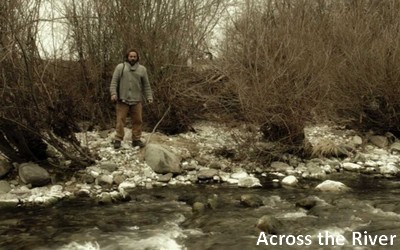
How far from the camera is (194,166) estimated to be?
29.5 feet

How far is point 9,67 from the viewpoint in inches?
283

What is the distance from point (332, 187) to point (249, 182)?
1413 mm

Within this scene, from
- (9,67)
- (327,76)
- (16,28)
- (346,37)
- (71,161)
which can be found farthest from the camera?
(346,37)

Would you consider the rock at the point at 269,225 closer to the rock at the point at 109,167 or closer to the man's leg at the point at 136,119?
the rock at the point at 109,167

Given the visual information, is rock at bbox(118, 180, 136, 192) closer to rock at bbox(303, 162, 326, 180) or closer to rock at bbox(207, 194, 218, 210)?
rock at bbox(207, 194, 218, 210)

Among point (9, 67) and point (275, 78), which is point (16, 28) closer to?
point (9, 67)

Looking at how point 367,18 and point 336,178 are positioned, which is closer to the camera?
point 336,178

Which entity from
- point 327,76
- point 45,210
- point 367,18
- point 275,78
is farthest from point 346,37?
point 45,210

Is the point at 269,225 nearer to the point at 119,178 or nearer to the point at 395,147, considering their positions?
the point at 119,178

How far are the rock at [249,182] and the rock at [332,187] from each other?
1.03m

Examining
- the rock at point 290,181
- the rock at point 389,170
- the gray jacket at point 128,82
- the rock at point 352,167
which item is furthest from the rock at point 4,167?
the rock at point 389,170

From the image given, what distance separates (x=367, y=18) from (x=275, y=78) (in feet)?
15.3

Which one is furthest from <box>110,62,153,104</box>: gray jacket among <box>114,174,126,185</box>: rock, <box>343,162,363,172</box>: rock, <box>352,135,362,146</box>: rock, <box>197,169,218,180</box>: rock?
<box>352,135,362,146</box>: rock

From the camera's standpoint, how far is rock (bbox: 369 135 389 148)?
35.4 feet
